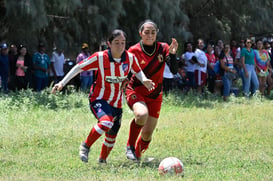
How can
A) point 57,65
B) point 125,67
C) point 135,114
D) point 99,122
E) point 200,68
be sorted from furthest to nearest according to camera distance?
point 200,68 → point 57,65 → point 135,114 → point 125,67 → point 99,122

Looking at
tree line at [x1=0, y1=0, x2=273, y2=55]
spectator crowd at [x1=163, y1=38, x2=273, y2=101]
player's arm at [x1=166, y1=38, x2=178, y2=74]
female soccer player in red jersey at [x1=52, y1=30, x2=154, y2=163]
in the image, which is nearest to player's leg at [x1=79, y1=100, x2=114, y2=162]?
female soccer player in red jersey at [x1=52, y1=30, x2=154, y2=163]

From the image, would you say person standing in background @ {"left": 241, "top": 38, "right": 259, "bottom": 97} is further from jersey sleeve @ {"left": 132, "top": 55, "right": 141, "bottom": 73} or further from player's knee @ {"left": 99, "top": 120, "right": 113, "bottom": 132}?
player's knee @ {"left": 99, "top": 120, "right": 113, "bottom": 132}

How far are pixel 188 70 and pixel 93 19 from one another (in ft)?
13.0

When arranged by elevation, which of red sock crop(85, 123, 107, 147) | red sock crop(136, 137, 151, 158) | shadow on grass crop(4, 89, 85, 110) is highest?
red sock crop(85, 123, 107, 147)

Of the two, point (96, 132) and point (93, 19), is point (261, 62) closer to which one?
point (93, 19)

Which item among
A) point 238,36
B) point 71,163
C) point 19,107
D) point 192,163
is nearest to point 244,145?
point 192,163

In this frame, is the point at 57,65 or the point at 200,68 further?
the point at 200,68

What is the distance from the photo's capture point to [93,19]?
1831 centimetres

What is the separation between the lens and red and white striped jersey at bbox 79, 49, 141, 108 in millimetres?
8367

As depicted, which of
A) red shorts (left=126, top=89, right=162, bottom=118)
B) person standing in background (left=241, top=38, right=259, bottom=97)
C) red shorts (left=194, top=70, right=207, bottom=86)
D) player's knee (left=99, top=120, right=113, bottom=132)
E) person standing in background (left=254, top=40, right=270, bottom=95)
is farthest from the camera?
person standing in background (left=254, top=40, right=270, bottom=95)

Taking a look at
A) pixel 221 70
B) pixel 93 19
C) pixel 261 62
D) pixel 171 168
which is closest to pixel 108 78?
pixel 171 168

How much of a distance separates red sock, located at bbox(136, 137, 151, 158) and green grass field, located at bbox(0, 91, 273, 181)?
14 centimetres

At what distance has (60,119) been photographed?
1358 centimetres

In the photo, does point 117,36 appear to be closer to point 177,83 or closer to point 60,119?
point 60,119
